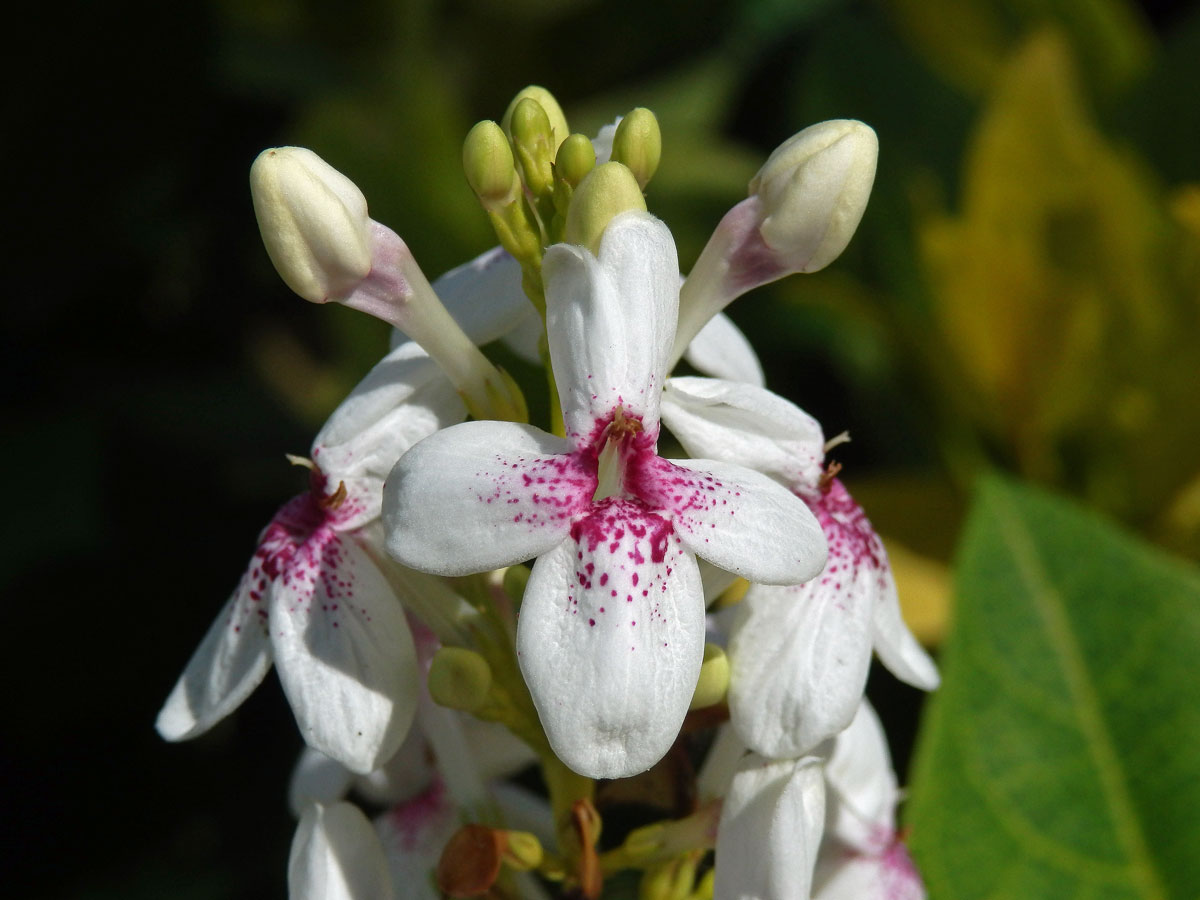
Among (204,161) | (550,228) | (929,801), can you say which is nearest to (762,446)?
(550,228)

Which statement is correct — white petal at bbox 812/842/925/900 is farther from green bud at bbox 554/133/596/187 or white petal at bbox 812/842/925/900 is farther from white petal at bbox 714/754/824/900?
green bud at bbox 554/133/596/187

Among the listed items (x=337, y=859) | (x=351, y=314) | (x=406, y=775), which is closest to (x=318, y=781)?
(x=406, y=775)

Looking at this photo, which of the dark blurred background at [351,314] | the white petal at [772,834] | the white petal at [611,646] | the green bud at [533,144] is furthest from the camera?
the dark blurred background at [351,314]

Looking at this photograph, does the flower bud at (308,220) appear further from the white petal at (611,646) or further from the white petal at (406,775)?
the white petal at (406,775)

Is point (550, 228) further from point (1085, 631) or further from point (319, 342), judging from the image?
point (319, 342)

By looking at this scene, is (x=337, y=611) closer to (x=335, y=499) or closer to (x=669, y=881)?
(x=335, y=499)

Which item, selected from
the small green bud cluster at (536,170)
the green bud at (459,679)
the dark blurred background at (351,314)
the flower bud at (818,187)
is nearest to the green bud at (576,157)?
the small green bud cluster at (536,170)

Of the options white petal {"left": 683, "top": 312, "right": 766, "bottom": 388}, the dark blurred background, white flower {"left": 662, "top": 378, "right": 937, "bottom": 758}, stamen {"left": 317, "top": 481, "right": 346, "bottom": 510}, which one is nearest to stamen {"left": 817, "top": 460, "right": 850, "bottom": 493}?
white flower {"left": 662, "top": 378, "right": 937, "bottom": 758}
